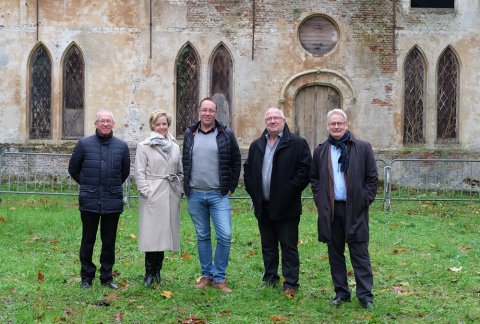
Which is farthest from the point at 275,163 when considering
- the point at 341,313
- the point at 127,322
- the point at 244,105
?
the point at 244,105

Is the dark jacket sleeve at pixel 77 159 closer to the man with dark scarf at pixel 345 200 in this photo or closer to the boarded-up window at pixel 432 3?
the man with dark scarf at pixel 345 200

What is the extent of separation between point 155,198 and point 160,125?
83cm

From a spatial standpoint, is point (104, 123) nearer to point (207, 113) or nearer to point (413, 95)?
point (207, 113)

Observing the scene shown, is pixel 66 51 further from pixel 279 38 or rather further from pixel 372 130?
pixel 372 130

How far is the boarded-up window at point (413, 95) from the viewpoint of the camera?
18719 mm

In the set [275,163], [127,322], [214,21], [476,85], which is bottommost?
[127,322]

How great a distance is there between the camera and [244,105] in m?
18.5

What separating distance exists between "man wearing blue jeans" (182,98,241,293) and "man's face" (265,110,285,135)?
19.4 inches

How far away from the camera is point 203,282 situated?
8312 millimetres

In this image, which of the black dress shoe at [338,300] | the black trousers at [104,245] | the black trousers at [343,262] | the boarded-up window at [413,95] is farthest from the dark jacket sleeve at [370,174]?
the boarded-up window at [413,95]

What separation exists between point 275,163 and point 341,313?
178cm

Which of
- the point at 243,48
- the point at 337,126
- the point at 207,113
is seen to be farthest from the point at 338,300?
the point at 243,48

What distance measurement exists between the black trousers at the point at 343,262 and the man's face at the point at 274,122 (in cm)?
111

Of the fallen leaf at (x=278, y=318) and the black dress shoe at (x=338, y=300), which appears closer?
→ the fallen leaf at (x=278, y=318)
